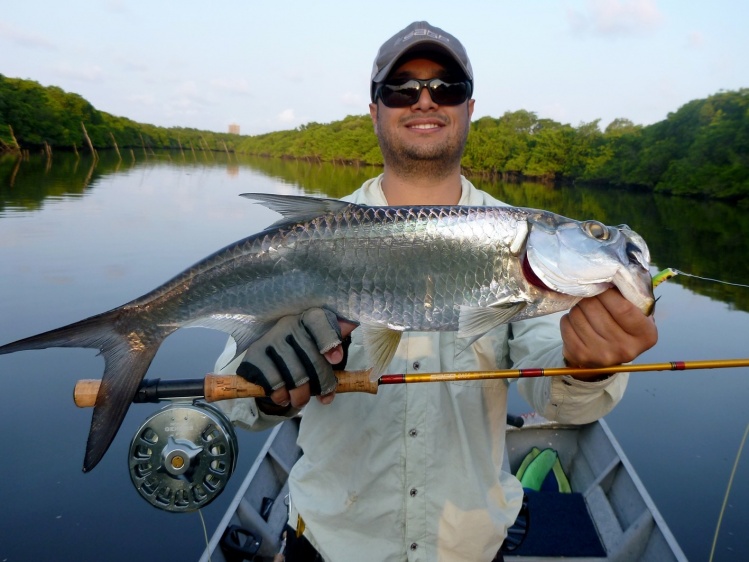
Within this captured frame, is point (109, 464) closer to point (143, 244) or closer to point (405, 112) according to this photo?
point (405, 112)

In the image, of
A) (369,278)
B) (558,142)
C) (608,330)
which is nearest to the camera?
(608,330)

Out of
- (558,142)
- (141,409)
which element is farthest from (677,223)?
(558,142)

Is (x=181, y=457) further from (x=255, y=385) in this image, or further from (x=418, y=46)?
(x=418, y=46)

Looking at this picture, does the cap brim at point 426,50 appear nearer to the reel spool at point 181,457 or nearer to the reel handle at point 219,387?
the reel handle at point 219,387

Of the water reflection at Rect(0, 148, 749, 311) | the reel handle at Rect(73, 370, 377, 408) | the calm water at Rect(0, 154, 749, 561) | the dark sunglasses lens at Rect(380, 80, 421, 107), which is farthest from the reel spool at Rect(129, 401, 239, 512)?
the water reflection at Rect(0, 148, 749, 311)

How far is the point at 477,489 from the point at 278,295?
4.74 ft

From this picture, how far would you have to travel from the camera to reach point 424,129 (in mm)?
3570

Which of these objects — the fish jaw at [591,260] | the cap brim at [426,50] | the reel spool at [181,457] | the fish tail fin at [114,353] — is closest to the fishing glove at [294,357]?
the fish tail fin at [114,353]

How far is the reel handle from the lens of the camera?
2457mm

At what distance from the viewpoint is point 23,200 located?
96.6 feet

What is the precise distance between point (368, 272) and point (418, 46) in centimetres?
190

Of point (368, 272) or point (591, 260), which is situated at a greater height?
point (591, 260)

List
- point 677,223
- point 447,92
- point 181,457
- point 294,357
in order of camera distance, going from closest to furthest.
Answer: point 294,357 → point 181,457 → point 447,92 → point 677,223

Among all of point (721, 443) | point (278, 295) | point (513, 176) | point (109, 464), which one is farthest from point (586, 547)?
point (513, 176)
